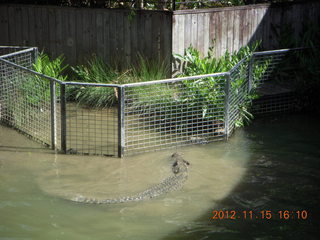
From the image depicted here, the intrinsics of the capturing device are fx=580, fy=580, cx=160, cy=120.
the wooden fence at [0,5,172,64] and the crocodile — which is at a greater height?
the wooden fence at [0,5,172,64]

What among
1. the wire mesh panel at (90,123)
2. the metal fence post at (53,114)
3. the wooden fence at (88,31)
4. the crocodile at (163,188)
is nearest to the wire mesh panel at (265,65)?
the wooden fence at (88,31)

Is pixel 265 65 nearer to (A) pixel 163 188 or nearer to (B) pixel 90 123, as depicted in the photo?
(B) pixel 90 123

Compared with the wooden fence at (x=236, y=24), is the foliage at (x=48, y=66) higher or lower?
lower

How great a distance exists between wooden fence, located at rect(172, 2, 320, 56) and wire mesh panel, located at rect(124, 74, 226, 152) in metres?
1.51

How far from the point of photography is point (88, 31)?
11070mm

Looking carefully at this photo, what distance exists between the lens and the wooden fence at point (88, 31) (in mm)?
10477

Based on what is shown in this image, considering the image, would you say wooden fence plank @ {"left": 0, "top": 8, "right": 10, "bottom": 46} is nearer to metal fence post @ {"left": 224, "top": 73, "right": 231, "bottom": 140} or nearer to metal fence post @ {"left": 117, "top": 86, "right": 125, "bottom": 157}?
metal fence post @ {"left": 117, "top": 86, "right": 125, "bottom": 157}

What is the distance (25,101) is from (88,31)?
283 cm

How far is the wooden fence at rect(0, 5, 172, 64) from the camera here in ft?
34.4

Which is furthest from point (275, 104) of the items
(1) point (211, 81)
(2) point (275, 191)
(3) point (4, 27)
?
(3) point (4, 27)

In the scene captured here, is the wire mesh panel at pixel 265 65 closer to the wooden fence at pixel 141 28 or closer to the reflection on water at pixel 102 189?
the wooden fence at pixel 141 28

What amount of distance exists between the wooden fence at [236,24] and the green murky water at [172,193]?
216 centimetres

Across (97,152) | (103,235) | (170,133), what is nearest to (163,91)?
(170,133)
